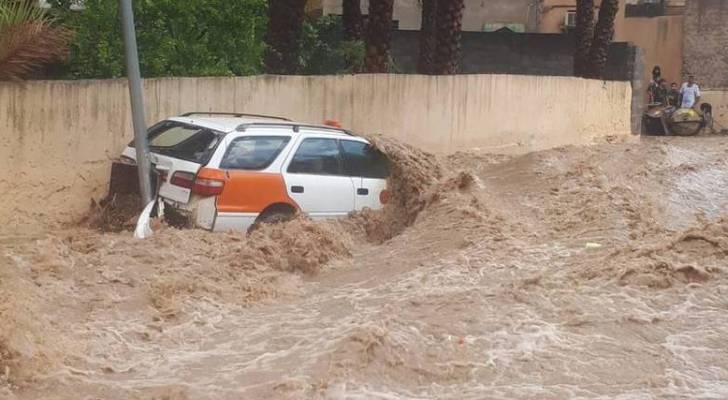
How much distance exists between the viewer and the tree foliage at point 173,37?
13570 mm

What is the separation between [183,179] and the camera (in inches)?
428

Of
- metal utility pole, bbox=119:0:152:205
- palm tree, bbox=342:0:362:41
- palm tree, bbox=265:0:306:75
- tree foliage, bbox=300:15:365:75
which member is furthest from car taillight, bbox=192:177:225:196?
palm tree, bbox=342:0:362:41

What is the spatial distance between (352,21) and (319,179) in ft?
29.8

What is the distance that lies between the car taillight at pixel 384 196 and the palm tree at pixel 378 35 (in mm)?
6380

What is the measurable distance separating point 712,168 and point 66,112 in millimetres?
10827

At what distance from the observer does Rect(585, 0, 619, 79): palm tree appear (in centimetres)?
2436

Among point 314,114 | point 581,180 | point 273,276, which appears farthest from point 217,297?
point 581,180

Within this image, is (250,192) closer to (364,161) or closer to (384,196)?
(364,161)

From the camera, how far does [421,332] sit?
8.04 metres

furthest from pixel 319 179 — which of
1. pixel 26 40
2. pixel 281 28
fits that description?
pixel 281 28

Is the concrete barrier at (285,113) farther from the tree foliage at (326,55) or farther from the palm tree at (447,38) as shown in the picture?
the tree foliage at (326,55)

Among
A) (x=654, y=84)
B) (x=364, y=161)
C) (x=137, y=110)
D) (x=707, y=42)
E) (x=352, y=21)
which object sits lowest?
(x=364, y=161)

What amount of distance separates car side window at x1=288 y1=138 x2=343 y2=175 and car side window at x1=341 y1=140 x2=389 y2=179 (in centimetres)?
16

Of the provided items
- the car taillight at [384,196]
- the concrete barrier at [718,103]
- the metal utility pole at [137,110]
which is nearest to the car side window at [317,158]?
the car taillight at [384,196]
